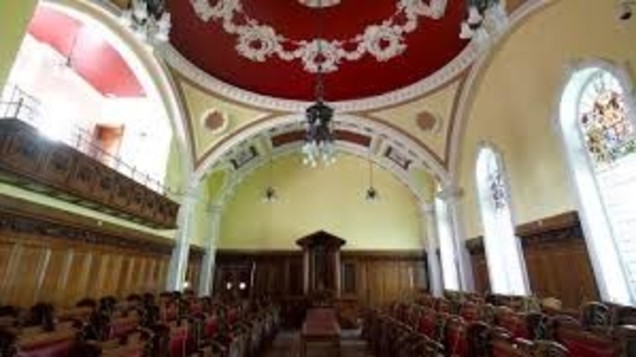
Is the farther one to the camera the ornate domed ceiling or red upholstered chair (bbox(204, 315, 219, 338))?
the ornate domed ceiling

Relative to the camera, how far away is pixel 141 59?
8555mm

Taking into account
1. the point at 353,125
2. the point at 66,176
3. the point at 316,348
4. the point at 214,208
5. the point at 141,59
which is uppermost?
the point at 141,59

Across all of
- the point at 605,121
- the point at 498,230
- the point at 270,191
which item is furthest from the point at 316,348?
the point at 270,191

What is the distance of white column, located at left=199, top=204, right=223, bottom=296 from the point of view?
42.9ft

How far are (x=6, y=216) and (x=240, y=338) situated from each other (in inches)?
154

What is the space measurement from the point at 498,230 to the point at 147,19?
8872mm

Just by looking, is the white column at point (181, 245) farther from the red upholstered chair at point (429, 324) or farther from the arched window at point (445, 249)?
the arched window at point (445, 249)

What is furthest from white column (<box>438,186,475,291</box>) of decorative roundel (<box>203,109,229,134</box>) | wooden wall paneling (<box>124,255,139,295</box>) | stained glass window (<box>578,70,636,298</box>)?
wooden wall paneling (<box>124,255,139,295</box>)

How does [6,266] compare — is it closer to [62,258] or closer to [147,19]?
[62,258]

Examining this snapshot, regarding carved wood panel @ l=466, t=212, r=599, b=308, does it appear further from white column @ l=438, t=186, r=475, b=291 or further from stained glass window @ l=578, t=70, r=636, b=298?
white column @ l=438, t=186, r=475, b=291

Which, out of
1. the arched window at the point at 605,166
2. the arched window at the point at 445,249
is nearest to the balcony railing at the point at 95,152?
the arched window at the point at 605,166

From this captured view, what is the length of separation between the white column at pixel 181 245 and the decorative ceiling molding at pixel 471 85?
27.1 ft

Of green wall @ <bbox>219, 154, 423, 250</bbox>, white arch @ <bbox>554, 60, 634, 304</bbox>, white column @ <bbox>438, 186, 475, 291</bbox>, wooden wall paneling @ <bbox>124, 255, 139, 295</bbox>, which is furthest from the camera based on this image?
green wall @ <bbox>219, 154, 423, 250</bbox>

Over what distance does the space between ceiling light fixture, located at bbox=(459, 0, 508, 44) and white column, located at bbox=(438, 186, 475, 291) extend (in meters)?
6.34
